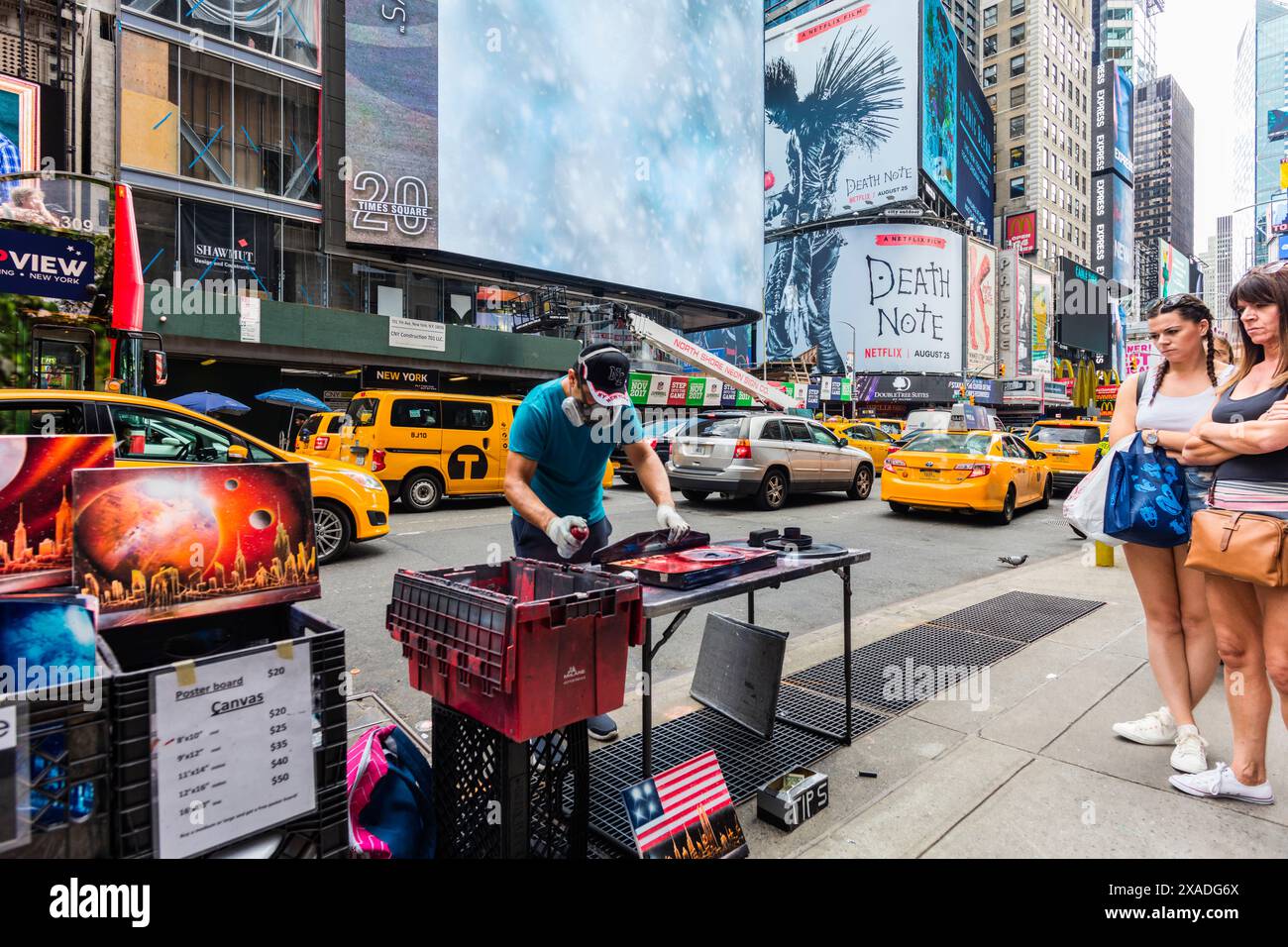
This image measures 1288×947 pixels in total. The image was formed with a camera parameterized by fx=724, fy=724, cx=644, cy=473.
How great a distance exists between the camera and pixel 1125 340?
86812 millimetres

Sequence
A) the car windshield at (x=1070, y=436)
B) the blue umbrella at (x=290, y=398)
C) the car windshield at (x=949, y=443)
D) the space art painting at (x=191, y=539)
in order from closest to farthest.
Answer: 1. the space art painting at (x=191, y=539)
2. the car windshield at (x=949, y=443)
3. the car windshield at (x=1070, y=436)
4. the blue umbrella at (x=290, y=398)

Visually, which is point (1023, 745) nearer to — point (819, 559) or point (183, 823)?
point (819, 559)

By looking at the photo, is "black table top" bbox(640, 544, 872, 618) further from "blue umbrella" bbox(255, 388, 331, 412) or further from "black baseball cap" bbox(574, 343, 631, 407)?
"blue umbrella" bbox(255, 388, 331, 412)

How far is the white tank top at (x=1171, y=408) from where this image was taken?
3197 mm

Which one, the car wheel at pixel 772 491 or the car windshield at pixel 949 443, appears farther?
the car wheel at pixel 772 491

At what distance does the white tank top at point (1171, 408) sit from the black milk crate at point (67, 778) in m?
3.95

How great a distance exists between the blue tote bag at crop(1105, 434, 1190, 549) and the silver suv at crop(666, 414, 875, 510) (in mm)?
8967

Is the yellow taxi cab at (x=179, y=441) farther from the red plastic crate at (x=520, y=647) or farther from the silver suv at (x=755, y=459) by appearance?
the silver suv at (x=755, y=459)

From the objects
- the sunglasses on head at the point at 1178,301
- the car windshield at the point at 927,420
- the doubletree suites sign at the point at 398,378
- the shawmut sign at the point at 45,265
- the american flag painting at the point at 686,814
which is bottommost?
the american flag painting at the point at 686,814

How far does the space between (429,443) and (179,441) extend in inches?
254

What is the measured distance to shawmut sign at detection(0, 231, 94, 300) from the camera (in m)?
7.26

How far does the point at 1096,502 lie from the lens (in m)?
3.43

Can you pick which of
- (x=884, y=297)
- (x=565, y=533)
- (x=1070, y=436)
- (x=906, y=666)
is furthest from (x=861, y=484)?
(x=884, y=297)

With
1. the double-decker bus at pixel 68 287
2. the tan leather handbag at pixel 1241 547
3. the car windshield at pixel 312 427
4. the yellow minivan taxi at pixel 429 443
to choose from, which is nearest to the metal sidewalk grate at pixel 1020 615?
the tan leather handbag at pixel 1241 547
